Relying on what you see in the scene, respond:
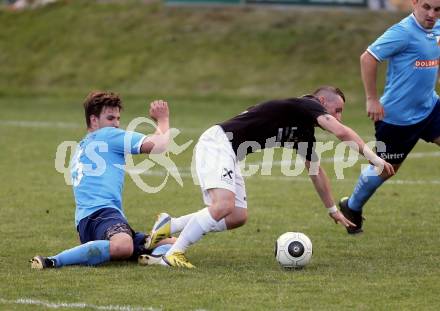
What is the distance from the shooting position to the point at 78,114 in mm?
22125

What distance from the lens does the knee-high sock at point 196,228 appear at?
805 centimetres

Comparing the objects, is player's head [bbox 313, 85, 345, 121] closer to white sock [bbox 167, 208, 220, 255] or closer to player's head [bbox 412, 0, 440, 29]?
white sock [bbox 167, 208, 220, 255]

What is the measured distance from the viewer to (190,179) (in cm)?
1374

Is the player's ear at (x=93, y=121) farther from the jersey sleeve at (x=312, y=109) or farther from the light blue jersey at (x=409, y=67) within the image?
the light blue jersey at (x=409, y=67)

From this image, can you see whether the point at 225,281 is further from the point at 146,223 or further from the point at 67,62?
the point at 67,62

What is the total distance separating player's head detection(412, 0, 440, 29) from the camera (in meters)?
9.18

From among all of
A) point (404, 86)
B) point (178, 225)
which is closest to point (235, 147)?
point (178, 225)

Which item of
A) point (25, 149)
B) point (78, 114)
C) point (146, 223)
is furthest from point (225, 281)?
point (78, 114)

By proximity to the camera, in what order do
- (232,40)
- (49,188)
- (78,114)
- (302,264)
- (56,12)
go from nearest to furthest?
1. (302,264)
2. (49,188)
3. (78,114)
4. (232,40)
5. (56,12)

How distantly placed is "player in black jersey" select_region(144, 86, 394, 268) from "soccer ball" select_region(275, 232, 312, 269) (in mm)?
405

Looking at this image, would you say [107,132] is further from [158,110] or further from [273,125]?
[273,125]

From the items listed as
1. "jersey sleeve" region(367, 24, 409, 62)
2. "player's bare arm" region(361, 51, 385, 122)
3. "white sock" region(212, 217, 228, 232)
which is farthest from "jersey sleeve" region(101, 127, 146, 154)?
"jersey sleeve" region(367, 24, 409, 62)

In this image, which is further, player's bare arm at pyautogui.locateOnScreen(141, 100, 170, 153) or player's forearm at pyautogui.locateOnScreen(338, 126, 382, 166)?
player's bare arm at pyautogui.locateOnScreen(141, 100, 170, 153)

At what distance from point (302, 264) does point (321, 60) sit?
58.9 ft
